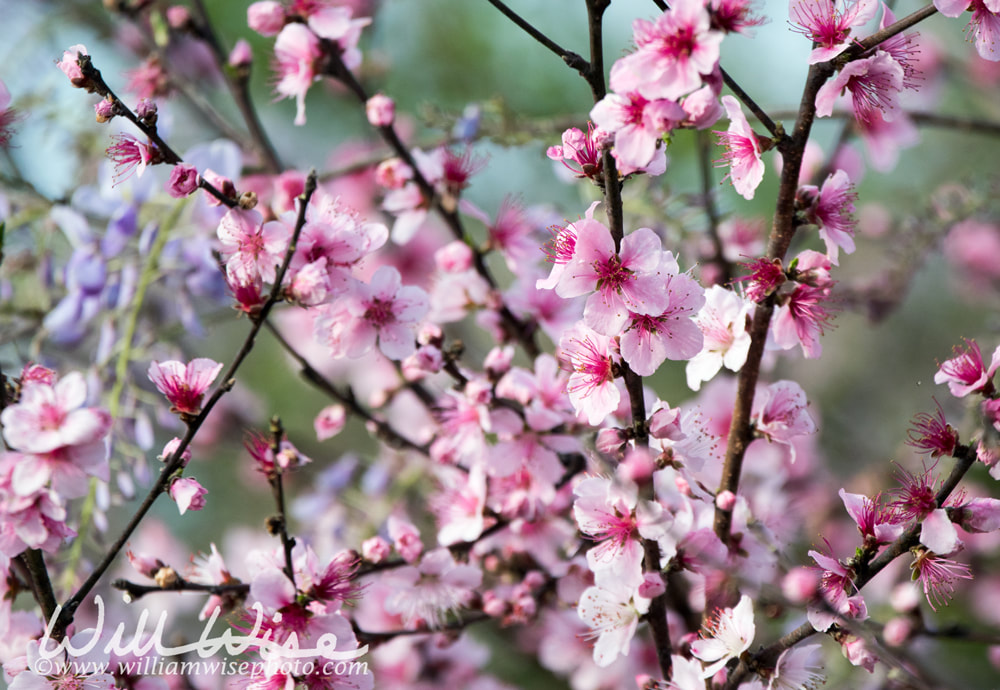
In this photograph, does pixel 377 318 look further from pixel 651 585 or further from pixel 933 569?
pixel 933 569

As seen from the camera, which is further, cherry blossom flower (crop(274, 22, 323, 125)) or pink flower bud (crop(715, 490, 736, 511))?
cherry blossom flower (crop(274, 22, 323, 125))

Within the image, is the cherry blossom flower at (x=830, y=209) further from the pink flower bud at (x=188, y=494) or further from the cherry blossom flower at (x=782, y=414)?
the pink flower bud at (x=188, y=494)

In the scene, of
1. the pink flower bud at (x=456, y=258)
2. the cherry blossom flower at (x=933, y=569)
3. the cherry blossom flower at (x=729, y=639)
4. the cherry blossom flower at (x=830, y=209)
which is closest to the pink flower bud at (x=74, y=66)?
the pink flower bud at (x=456, y=258)

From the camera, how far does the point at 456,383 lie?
114 cm

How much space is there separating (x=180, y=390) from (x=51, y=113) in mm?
945

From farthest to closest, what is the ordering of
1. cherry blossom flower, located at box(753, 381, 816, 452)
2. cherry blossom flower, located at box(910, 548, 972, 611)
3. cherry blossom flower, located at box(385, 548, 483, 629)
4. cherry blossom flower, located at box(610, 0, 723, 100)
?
1. cherry blossom flower, located at box(385, 548, 483, 629)
2. cherry blossom flower, located at box(753, 381, 816, 452)
3. cherry blossom flower, located at box(910, 548, 972, 611)
4. cherry blossom flower, located at box(610, 0, 723, 100)

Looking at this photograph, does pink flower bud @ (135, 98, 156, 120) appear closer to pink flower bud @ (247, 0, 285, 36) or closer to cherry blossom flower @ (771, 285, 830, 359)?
pink flower bud @ (247, 0, 285, 36)

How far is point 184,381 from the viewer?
890mm

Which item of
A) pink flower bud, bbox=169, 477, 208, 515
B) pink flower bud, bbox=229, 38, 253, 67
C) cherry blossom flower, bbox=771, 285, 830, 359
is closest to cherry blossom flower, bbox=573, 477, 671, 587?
cherry blossom flower, bbox=771, 285, 830, 359

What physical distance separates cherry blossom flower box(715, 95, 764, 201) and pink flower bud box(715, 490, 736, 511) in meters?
0.31

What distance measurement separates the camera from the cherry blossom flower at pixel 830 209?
877mm

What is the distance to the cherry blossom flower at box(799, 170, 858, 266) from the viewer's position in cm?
88

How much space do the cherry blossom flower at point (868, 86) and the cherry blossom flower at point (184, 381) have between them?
0.67m

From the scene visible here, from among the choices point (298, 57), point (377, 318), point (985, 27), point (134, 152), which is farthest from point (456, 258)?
point (985, 27)
